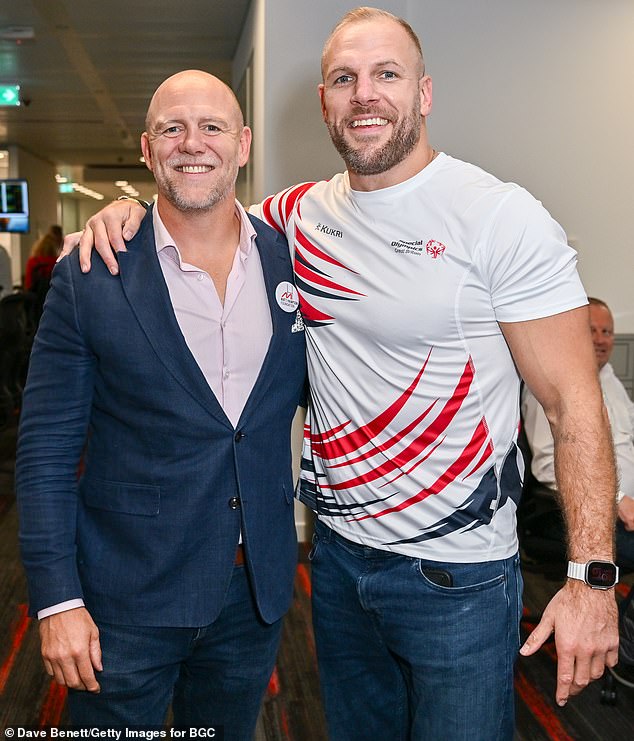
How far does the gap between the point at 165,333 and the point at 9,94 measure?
688cm

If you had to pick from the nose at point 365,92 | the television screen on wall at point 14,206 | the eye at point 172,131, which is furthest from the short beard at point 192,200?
the television screen on wall at point 14,206

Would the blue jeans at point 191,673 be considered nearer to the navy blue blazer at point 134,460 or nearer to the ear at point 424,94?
the navy blue blazer at point 134,460

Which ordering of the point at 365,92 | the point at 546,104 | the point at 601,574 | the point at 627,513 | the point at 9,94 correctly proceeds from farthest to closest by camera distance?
1. the point at 9,94
2. the point at 546,104
3. the point at 627,513
4. the point at 365,92
5. the point at 601,574

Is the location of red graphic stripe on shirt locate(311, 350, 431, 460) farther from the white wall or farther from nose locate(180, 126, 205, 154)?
the white wall

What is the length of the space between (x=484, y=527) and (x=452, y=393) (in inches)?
10.4

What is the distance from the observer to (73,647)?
5.06 feet

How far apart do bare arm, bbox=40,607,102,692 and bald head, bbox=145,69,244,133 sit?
0.94 m

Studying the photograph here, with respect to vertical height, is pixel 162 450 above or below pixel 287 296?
below

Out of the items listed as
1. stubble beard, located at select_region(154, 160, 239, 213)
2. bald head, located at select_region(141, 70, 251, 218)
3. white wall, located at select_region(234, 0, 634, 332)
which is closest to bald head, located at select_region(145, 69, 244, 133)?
bald head, located at select_region(141, 70, 251, 218)

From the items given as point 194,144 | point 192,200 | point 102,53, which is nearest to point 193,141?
point 194,144

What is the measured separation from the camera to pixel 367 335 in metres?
1.65

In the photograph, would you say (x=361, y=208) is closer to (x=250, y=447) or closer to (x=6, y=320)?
(x=250, y=447)

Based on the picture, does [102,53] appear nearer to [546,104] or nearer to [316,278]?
[546,104]

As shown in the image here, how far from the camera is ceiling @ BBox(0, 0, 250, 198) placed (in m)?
5.47
